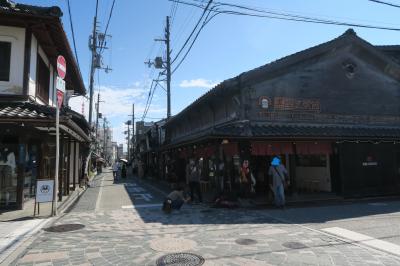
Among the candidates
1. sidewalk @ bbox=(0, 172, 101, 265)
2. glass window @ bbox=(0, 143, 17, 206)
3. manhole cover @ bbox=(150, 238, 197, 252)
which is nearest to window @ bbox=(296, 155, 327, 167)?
manhole cover @ bbox=(150, 238, 197, 252)

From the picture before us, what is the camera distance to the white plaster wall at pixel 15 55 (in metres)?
12.4

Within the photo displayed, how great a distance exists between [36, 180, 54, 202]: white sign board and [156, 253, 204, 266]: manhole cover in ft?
20.5

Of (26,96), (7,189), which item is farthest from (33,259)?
(26,96)

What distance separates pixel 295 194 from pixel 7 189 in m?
11.5

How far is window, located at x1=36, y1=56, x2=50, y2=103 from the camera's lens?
14.4m

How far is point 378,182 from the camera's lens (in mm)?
15961

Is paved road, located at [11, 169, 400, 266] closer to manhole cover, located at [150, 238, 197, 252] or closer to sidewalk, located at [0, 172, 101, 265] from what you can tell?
manhole cover, located at [150, 238, 197, 252]

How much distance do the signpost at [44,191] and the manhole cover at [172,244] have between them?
5.13 metres

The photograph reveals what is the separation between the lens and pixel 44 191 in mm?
11453

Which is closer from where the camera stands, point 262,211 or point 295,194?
point 262,211

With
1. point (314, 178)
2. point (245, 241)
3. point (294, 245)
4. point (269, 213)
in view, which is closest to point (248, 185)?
point (269, 213)

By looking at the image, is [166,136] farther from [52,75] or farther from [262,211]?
[262,211]

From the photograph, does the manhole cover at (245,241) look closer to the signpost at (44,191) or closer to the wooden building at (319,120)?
the wooden building at (319,120)

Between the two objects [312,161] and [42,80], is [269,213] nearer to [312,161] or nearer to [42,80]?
[312,161]
